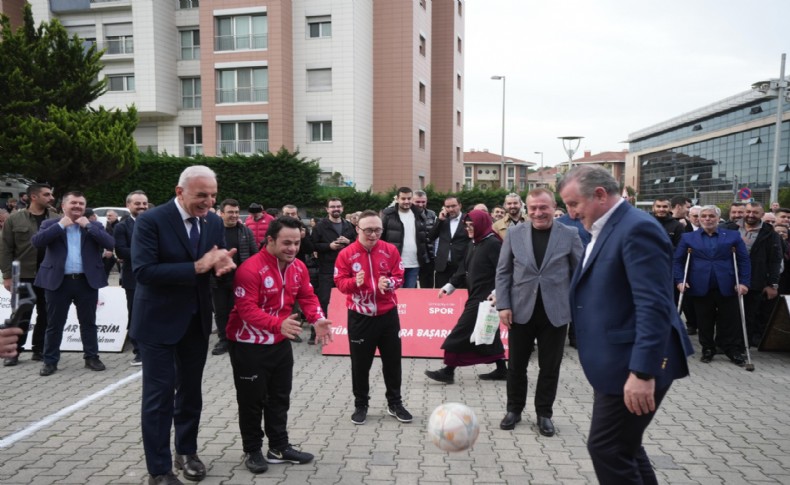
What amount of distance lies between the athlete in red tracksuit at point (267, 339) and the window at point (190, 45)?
112 feet

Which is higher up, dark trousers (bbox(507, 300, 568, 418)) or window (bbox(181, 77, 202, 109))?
window (bbox(181, 77, 202, 109))

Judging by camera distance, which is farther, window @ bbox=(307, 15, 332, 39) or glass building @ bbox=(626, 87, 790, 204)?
glass building @ bbox=(626, 87, 790, 204)

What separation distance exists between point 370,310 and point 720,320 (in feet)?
18.0

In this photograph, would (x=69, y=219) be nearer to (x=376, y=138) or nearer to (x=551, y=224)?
(x=551, y=224)

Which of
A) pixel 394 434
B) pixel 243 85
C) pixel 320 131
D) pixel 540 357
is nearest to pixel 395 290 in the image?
pixel 394 434

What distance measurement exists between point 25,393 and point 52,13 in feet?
119

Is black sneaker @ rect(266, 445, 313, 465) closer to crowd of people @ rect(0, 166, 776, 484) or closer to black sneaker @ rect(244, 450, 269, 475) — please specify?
crowd of people @ rect(0, 166, 776, 484)

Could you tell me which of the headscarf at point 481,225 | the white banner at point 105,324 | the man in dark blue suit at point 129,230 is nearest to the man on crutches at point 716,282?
the headscarf at point 481,225

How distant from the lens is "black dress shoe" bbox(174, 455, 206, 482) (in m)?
4.02

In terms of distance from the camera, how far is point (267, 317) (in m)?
3.98

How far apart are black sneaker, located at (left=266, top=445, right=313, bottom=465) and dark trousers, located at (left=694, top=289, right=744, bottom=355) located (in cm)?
614

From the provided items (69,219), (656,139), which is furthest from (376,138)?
(656,139)

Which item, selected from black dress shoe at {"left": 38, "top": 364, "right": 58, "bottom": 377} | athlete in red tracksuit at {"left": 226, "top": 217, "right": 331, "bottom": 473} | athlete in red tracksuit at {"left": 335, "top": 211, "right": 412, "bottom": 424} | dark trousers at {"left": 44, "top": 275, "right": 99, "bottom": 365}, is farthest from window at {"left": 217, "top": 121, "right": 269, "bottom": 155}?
athlete in red tracksuit at {"left": 226, "top": 217, "right": 331, "bottom": 473}

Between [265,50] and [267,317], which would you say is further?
[265,50]
